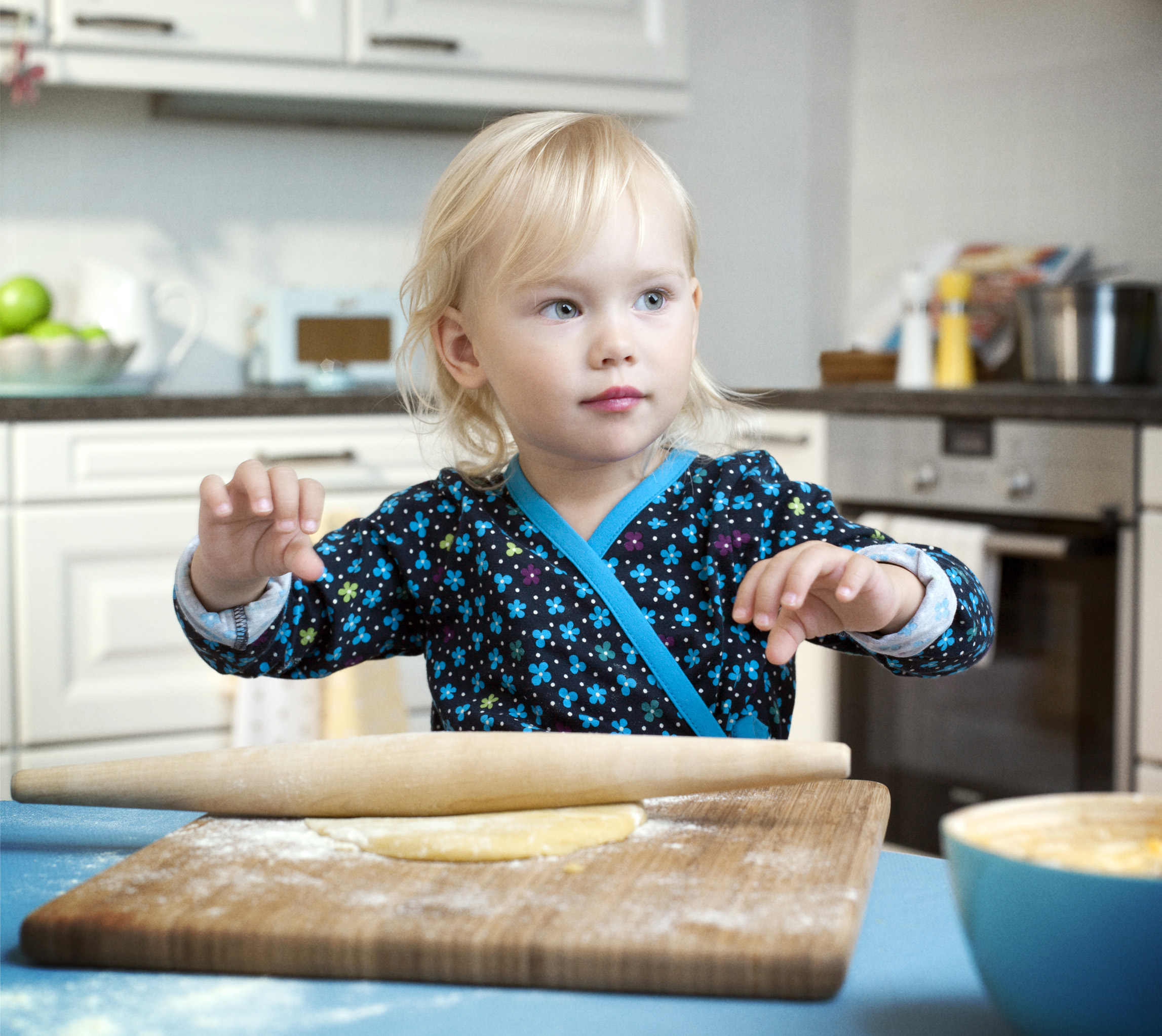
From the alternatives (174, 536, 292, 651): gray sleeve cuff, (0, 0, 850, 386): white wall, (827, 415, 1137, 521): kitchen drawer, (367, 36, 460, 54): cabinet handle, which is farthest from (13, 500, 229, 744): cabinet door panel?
(174, 536, 292, 651): gray sleeve cuff

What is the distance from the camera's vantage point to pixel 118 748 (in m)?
2.34

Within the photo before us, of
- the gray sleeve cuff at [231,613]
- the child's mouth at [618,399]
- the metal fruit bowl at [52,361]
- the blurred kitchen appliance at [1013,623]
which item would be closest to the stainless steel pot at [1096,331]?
the blurred kitchen appliance at [1013,623]

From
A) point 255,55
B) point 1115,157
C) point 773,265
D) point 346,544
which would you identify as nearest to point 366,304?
point 255,55


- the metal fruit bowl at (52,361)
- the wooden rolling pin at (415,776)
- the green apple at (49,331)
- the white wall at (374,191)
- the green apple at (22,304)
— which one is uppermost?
the white wall at (374,191)

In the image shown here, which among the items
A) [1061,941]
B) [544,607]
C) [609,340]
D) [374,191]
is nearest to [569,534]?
A: [544,607]

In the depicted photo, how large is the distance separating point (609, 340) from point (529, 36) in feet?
6.75

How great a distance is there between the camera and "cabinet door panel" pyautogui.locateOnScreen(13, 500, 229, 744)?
7.38 feet

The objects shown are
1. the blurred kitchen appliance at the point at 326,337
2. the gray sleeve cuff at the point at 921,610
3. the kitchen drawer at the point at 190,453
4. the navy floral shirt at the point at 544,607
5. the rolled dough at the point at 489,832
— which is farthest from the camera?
the blurred kitchen appliance at the point at 326,337

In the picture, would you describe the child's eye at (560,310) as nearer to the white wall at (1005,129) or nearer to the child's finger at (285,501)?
the child's finger at (285,501)

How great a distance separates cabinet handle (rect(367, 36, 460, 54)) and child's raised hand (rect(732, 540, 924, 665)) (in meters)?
2.08

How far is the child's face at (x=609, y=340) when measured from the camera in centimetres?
87

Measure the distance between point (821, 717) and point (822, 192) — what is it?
149 centimetres

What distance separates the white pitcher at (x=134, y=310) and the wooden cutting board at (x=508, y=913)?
213cm

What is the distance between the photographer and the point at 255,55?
2512 millimetres
